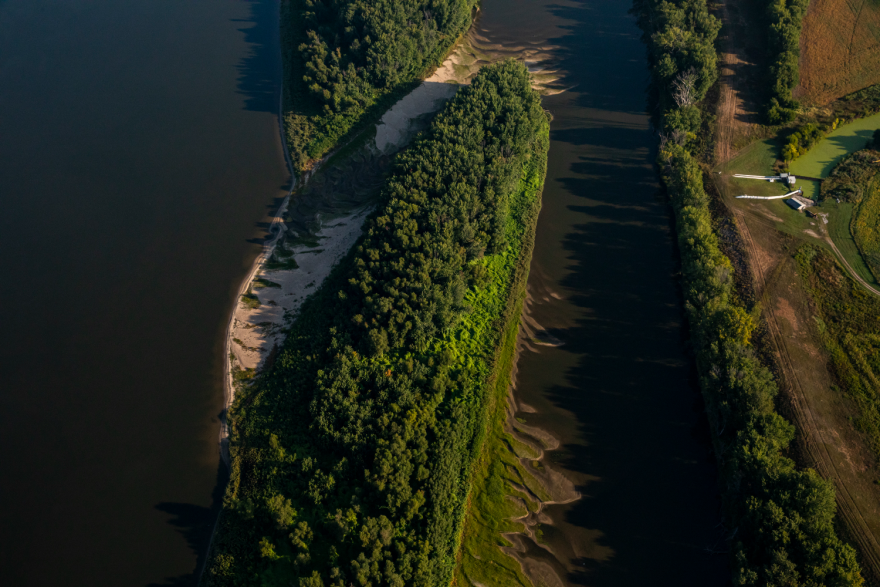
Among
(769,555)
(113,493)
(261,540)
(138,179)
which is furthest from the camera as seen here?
(138,179)

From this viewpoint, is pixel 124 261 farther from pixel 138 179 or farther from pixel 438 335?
pixel 438 335

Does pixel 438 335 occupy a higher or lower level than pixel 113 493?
higher

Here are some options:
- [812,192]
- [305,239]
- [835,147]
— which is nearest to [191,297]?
[305,239]

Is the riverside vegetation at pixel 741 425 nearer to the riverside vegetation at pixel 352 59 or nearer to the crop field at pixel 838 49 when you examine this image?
the crop field at pixel 838 49

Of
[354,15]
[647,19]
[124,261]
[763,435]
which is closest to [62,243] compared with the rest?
[124,261]

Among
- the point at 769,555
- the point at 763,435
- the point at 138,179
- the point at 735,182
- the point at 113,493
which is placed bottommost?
the point at 113,493

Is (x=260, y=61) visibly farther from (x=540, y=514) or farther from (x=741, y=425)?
(x=741, y=425)

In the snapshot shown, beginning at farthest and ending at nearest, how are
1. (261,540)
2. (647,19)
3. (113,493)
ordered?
(647,19), (113,493), (261,540)
